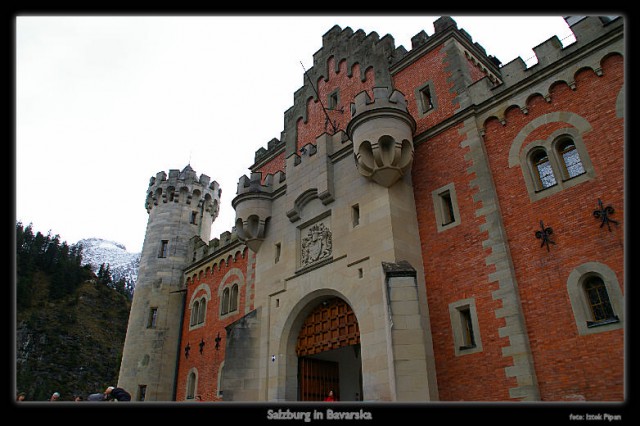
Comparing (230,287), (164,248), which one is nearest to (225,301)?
(230,287)

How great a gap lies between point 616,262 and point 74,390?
63.2m

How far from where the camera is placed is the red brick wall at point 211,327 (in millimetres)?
23422

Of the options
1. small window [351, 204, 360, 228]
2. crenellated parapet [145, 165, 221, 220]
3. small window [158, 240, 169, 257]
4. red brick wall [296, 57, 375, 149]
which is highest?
crenellated parapet [145, 165, 221, 220]

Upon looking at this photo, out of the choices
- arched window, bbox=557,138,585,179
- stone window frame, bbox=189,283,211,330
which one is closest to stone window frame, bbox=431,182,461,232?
arched window, bbox=557,138,585,179

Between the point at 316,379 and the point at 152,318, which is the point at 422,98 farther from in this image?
the point at 152,318

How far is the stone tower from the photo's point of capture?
26391mm

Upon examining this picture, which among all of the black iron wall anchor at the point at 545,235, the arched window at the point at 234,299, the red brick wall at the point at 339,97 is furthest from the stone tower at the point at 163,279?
the black iron wall anchor at the point at 545,235

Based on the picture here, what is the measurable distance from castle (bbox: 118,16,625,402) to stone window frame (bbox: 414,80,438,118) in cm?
6

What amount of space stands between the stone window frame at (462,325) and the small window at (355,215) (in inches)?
172

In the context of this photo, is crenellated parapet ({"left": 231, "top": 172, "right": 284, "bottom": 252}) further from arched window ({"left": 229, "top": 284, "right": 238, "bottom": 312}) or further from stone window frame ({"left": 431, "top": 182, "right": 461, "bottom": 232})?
stone window frame ({"left": 431, "top": 182, "right": 461, "bottom": 232})

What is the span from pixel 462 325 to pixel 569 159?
5.74m

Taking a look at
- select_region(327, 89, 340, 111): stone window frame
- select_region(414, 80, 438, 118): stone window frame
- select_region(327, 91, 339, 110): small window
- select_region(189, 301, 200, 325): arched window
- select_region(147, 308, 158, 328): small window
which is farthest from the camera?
select_region(147, 308, 158, 328): small window

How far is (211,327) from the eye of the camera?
25359mm
